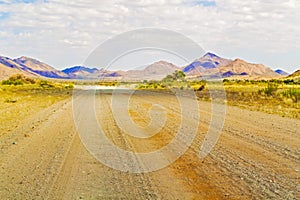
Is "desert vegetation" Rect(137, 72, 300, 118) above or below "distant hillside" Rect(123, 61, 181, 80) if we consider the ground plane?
below

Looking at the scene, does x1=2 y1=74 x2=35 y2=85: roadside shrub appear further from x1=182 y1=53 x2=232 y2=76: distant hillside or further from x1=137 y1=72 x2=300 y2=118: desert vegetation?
x1=182 y1=53 x2=232 y2=76: distant hillside

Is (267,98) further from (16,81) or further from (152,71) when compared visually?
(16,81)

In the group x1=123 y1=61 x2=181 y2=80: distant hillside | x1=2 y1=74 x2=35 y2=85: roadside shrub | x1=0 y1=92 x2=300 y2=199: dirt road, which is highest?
x1=123 y1=61 x2=181 y2=80: distant hillside

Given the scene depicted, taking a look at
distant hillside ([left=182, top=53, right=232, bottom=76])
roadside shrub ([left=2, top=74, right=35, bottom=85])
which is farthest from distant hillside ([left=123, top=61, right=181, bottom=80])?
roadside shrub ([left=2, top=74, right=35, bottom=85])

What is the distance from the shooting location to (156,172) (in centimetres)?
888

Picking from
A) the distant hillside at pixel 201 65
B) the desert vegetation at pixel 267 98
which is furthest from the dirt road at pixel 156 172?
the desert vegetation at pixel 267 98

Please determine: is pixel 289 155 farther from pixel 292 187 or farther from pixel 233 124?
pixel 233 124

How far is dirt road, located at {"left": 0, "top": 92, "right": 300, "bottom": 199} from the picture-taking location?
7332mm

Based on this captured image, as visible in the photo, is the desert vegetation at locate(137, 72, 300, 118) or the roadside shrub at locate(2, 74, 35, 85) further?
the roadside shrub at locate(2, 74, 35, 85)

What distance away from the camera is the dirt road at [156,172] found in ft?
24.1

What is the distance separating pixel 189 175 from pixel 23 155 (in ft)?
15.0

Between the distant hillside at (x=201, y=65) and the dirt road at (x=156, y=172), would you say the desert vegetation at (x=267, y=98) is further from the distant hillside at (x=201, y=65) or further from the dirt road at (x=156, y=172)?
the dirt road at (x=156, y=172)

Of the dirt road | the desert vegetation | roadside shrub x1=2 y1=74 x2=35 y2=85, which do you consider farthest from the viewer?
roadside shrub x1=2 y1=74 x2=35 y2=85

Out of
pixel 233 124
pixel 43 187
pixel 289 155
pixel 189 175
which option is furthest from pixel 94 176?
pixel 233 124
